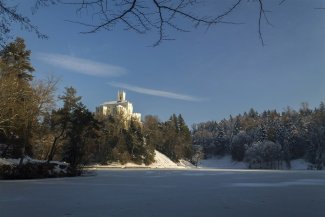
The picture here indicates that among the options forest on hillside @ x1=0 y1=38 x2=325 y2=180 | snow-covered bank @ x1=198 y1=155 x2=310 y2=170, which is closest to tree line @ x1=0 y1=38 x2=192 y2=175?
forest on hillside @ x1=0 y1=38 x2=325 y2=180

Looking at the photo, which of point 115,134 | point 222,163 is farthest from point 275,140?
point 115,134

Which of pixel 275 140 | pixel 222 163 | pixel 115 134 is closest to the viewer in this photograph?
pixel 115 134

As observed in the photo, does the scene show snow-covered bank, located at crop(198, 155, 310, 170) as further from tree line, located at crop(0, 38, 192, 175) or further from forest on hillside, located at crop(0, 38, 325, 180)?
tree line, located at crop(0, 38, 192, 175)

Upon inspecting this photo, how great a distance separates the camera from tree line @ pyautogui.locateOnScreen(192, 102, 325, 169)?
9631cm

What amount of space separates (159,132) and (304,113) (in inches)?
1699

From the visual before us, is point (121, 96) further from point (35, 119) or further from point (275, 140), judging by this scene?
point (35, 119)

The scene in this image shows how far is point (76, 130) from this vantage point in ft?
130

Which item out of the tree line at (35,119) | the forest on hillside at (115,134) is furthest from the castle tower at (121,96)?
the tree line at (35,119)

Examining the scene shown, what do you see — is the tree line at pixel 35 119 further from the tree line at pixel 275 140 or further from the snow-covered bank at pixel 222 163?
the snow-covered bank at pixel 222 163

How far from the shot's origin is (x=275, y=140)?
109688 mm

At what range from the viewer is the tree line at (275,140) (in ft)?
316

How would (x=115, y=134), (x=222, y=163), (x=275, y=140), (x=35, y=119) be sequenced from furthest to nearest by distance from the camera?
(x=222, y=163), (x=275, y=140), (x=115, y=134), (x=35, y=119)

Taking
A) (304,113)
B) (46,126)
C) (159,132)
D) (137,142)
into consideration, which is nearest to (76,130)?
(46,126)

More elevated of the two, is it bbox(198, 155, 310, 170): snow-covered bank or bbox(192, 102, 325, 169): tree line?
bbox(192, 102, 325, 169): tree line
